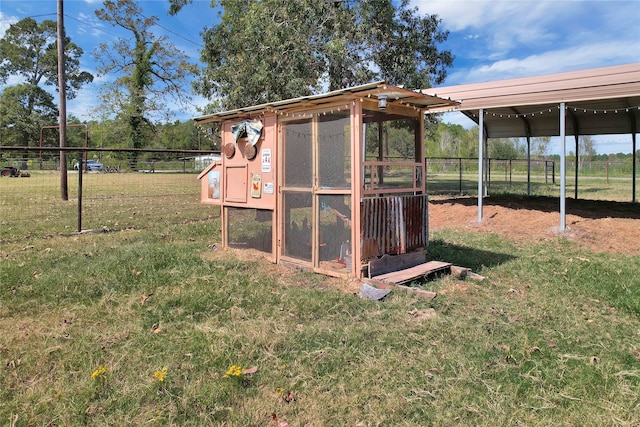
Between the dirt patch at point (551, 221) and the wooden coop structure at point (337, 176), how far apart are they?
4025 millimetres

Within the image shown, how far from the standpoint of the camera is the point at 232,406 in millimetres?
2574

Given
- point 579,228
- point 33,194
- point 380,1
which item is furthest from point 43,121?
point 579,228

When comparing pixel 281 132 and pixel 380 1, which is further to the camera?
pixel 380 1

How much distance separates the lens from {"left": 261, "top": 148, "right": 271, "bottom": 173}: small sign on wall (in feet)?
19.9

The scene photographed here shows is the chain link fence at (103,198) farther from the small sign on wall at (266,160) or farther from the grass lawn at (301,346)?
the grass lawn at (301,346)

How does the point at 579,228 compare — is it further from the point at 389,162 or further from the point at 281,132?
the point at 281,132

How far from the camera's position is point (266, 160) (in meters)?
6.11

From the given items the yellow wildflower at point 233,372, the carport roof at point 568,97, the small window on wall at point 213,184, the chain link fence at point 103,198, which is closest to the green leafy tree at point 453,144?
the carport roof at point 568,97

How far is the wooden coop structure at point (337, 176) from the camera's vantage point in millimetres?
5062

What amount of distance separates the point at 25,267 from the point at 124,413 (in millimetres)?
3943

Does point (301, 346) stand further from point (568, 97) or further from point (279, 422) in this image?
point (568, 97)

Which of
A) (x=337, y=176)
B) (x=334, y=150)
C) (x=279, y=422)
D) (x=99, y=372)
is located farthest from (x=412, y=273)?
(x=99, y=372)

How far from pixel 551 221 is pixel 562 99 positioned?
266 centimetres

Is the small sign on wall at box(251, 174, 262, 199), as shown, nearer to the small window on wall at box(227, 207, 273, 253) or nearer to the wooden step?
the small window on wall at box(227, 207, 273, 253)
